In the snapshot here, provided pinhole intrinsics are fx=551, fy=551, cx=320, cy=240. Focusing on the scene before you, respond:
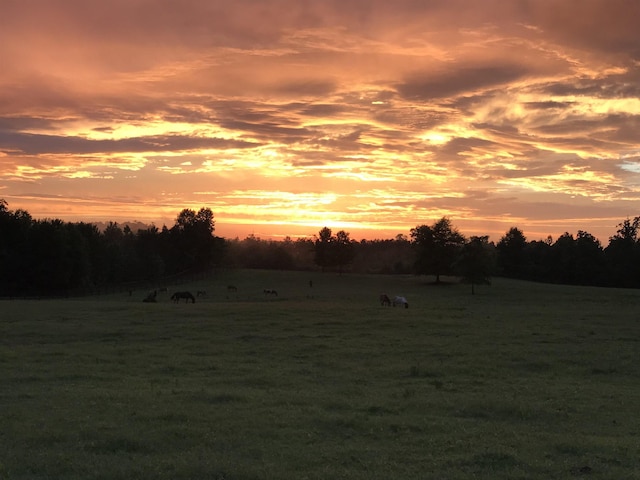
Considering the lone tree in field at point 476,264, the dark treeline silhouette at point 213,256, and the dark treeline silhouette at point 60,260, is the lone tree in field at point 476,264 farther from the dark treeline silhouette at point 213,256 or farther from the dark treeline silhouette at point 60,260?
the dark treeline silhouette at point 60,260

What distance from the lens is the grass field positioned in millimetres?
10531

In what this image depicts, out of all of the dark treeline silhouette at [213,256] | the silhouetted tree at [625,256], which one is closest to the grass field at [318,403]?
the dark treeline silhouette at [213,256]

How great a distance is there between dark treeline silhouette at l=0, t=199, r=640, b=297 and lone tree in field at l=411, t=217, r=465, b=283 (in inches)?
7.7

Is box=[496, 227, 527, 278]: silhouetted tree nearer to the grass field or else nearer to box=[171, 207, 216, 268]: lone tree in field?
box=[171, 207, 216, 268]: lone tree in field

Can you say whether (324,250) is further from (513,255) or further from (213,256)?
(513,255)

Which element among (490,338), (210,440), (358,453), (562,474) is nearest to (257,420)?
(210,440)

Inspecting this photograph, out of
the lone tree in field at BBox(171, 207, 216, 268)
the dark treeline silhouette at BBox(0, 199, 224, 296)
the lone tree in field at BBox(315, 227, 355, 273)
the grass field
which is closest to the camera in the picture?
the grass field

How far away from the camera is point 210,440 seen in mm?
12039

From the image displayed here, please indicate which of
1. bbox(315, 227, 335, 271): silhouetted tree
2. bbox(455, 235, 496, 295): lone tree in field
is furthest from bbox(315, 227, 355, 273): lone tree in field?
bbox(455, 235, 496, 295): lone tree in field

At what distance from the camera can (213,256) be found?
144 metres

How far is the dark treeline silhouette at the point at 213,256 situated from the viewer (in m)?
91.9

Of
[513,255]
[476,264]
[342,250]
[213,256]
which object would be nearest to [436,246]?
[476,264]

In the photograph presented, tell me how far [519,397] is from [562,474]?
7.18 m

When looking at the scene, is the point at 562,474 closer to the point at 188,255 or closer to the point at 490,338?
the point at 490,338
